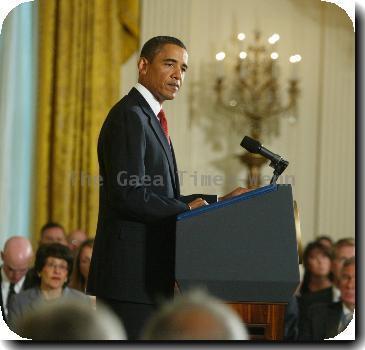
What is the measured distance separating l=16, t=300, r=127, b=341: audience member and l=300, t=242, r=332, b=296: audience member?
10.9 feet

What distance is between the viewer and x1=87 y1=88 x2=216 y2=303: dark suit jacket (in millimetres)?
2262

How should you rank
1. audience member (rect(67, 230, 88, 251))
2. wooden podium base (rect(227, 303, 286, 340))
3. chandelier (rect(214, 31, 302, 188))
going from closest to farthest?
wooden podium base (rect(227, 303, 286, 340)) < audience member (rect(67, 230, 88, 251)) < chandelier (rect(214, 31, 302, 188))

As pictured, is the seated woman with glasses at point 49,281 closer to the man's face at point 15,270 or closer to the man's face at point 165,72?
the man's face at point 15,270

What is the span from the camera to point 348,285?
3580 millimetres

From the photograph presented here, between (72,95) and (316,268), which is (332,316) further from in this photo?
(72,95)

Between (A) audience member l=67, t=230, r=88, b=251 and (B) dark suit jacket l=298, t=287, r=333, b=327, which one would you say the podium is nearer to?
(B) dark suit jacket l=298, t=287, r=333, b=327

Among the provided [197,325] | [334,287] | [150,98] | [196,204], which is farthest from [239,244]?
[334,287]

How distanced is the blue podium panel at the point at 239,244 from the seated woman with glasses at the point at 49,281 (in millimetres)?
625

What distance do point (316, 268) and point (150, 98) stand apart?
92.8 inches

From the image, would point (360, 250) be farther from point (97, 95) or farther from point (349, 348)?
point (97, 95)

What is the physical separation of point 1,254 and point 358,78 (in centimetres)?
212

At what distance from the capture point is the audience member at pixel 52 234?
450 centimetres

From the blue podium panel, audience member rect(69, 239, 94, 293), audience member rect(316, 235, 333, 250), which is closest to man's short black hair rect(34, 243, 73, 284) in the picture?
audience member rect(69, 239, 94, 293)

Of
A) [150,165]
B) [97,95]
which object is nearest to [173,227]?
[150,165]
